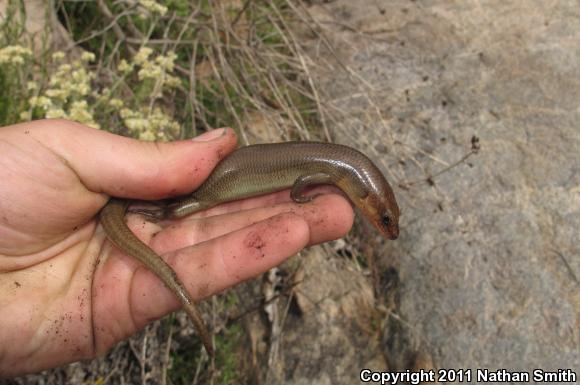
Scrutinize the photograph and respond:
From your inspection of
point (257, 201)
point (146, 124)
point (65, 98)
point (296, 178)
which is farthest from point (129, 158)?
point (296, 178)

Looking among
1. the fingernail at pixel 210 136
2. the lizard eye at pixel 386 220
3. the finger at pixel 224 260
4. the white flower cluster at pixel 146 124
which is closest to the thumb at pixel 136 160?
the fingernail at pixel 210 136

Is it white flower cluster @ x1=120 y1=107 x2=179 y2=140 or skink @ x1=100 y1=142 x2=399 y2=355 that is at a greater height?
white flower cluster @ x1=120 y1=107 x2=179 y2=140

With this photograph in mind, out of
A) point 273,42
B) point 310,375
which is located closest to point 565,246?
point 310,375

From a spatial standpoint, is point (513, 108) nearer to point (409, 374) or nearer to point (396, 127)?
point (396, 127)

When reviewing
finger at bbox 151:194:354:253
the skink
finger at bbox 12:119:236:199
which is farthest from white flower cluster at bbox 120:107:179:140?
finger at bbox 151:194:354:253

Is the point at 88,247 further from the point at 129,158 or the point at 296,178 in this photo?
the point at 296,178

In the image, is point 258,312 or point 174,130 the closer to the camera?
point 174,130

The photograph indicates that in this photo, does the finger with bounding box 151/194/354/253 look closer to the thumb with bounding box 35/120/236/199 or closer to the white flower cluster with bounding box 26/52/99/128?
the thumb with bounding box 35/120/236/199
